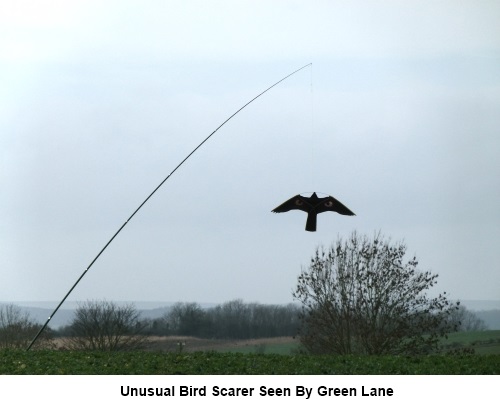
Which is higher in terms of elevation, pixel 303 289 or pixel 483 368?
pixel 303 289

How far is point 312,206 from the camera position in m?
12.0

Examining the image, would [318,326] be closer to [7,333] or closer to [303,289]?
[303,289]

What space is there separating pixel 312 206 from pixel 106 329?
22.7ft

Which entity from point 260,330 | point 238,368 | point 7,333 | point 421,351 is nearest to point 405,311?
point 421,351

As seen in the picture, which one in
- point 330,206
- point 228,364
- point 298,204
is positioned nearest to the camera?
point 228,364

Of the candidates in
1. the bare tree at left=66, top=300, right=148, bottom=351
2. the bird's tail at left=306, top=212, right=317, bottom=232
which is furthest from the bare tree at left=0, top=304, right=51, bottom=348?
the bird's tail at left=306, top=212, right=317, bottom=232

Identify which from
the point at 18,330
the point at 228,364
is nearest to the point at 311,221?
the point at 228,364

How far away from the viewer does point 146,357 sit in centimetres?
1170

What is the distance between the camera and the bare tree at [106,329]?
17016 mm

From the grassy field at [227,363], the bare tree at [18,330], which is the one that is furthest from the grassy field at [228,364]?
the bare tree at [18,330]

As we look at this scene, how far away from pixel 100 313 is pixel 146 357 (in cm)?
592

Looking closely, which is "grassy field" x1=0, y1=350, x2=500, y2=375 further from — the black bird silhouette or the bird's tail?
the black bird silhouette

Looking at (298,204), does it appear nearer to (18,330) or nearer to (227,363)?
(227,363)

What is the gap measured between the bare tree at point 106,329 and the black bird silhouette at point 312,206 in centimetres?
627
